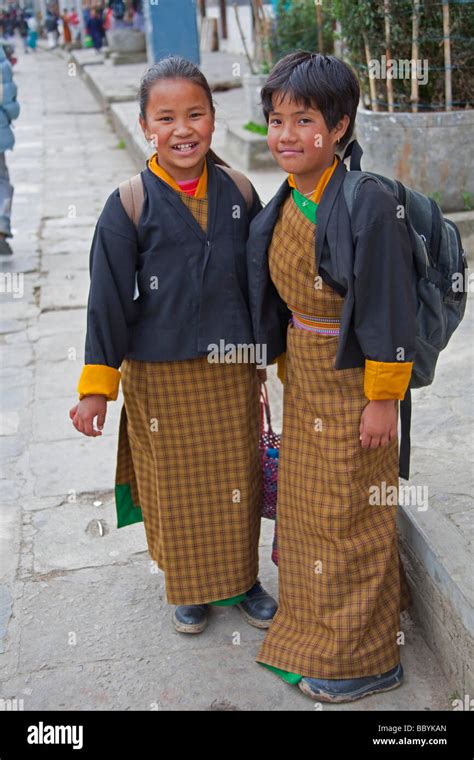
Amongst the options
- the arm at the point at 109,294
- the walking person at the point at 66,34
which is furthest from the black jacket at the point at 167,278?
the walking person at the point at 66,34

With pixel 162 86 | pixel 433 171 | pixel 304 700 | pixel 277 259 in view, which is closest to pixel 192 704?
pixel 304 700

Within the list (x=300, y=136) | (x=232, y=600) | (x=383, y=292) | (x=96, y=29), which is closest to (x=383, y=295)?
(x=383, y=292)

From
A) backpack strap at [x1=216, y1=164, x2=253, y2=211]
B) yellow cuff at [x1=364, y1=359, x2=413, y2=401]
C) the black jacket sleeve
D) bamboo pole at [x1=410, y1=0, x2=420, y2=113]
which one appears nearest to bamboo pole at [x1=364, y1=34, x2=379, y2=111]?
bamboo pole at [x1=410, y1=0, x2=420, y2=113]

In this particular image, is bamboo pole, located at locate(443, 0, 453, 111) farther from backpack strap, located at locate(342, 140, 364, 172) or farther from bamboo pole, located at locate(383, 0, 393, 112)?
backpack strap, located at locate(342, 140, 364, 172)

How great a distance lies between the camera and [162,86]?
2395 millimetres

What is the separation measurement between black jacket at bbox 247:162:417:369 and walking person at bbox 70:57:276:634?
1.20 ft

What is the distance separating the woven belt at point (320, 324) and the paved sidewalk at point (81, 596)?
984mm

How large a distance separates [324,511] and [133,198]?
3.19 ft

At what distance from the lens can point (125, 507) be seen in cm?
293

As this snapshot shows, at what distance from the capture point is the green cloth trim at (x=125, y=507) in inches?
115

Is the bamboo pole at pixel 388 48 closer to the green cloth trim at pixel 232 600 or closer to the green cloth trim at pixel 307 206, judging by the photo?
the green cloth trim at pixel 307 206

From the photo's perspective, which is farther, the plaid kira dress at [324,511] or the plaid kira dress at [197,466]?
the plaid kira dress at [197,466]

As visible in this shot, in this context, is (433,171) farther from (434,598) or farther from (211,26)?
(211,26)

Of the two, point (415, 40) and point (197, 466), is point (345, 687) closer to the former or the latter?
point (197, 466)
